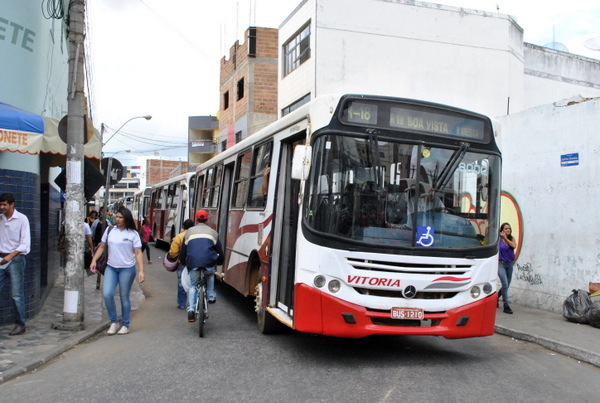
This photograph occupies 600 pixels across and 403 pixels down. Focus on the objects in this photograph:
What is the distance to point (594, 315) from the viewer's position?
8750 mm

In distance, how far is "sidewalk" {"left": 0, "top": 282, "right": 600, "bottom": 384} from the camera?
21.2ft

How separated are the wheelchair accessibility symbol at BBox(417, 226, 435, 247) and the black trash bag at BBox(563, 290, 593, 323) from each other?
448cm

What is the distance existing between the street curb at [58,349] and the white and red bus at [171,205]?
28.0 feet

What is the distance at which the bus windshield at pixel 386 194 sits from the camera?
19.7ft

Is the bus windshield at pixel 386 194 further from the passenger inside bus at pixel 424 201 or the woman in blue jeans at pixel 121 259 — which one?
the woman in blue jeans at pixel 121 259

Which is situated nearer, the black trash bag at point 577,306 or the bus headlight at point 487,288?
the bus headlight at point 487,288

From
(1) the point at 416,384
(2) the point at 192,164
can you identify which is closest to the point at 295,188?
(1) the point at 416,384

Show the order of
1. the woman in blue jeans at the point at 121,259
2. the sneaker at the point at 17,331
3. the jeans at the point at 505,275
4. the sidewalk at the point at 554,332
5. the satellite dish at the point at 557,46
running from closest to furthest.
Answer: the sidewalk at the point at 554,332
the sneaker at the point at 17,331
the woman in blue jeans at the point at 121,259
the jeans at the point at 505,275
the satellite dish at the point at 557,46

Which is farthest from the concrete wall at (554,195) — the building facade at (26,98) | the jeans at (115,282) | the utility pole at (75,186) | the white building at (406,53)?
the white building at (406,53)

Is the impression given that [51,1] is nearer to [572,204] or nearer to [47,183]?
[47,183]

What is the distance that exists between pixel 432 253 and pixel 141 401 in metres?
3.32

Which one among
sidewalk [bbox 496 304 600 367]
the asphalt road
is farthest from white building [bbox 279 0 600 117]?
the asphalt road

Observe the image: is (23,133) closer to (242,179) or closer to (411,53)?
(242,179)

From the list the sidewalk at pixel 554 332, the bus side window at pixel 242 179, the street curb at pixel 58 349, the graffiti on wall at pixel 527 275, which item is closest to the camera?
the street curb at pixel 58 349
